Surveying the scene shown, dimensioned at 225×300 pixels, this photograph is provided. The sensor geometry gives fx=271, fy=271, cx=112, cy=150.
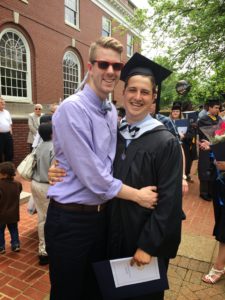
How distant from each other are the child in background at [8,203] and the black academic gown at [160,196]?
2.32 meters

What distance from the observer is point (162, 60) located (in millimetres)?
10438

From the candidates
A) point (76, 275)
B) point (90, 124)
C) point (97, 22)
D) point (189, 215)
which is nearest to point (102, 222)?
point (76, 275)

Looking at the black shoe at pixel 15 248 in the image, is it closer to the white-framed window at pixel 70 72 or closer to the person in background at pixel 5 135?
the person in background at pixel 5 135

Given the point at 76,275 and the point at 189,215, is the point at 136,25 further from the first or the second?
the point at 76,275

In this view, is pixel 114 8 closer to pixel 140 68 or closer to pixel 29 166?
pixel 29 166

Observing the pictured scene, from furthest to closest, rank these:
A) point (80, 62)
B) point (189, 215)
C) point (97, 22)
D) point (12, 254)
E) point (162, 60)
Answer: point (97, 22) < point (80, 62) < point (162, 60) < point (189, 215) < point (12, 254)

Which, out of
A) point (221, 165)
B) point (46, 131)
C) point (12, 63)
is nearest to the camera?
point (221, 165)

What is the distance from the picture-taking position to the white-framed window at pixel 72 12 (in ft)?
42.9

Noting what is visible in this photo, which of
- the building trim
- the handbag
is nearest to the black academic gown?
the handbag

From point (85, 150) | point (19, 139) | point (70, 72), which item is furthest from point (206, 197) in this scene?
point (70, 72)

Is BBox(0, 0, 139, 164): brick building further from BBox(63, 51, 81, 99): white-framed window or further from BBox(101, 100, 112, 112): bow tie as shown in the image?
BBox(101, 100, 112, 112): bow tie

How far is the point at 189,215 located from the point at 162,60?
714 centimetres

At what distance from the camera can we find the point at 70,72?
13.8 m

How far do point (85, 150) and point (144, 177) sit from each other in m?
0.43
